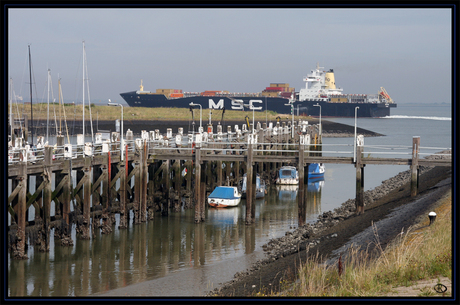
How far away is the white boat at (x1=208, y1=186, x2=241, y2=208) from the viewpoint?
32219 mm

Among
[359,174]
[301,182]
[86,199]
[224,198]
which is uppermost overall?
[359,174]

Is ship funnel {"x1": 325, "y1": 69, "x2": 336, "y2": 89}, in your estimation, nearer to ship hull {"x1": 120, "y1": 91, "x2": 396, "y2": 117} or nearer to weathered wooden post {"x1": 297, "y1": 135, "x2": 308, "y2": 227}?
ship hull {"x1": 120, "y1": 91, "x2": 396, "y2": 117}

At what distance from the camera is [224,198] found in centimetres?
3216

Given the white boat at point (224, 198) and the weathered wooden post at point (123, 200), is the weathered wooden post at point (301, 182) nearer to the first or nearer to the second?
the white boat at point (224, 198)

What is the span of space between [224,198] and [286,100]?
394ft

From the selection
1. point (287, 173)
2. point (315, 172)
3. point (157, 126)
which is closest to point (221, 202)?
point (287, 173)

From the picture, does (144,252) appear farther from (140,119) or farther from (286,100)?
(286,100)

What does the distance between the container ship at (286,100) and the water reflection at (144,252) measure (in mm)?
112748

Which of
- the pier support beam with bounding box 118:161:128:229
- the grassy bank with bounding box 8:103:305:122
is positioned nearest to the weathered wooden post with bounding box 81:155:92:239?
the pier support beam with bounding box 118:161:128:229

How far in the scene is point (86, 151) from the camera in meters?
24.2

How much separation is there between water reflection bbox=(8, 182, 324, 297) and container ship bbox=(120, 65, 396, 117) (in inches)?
4439

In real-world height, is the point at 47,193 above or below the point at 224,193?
above
